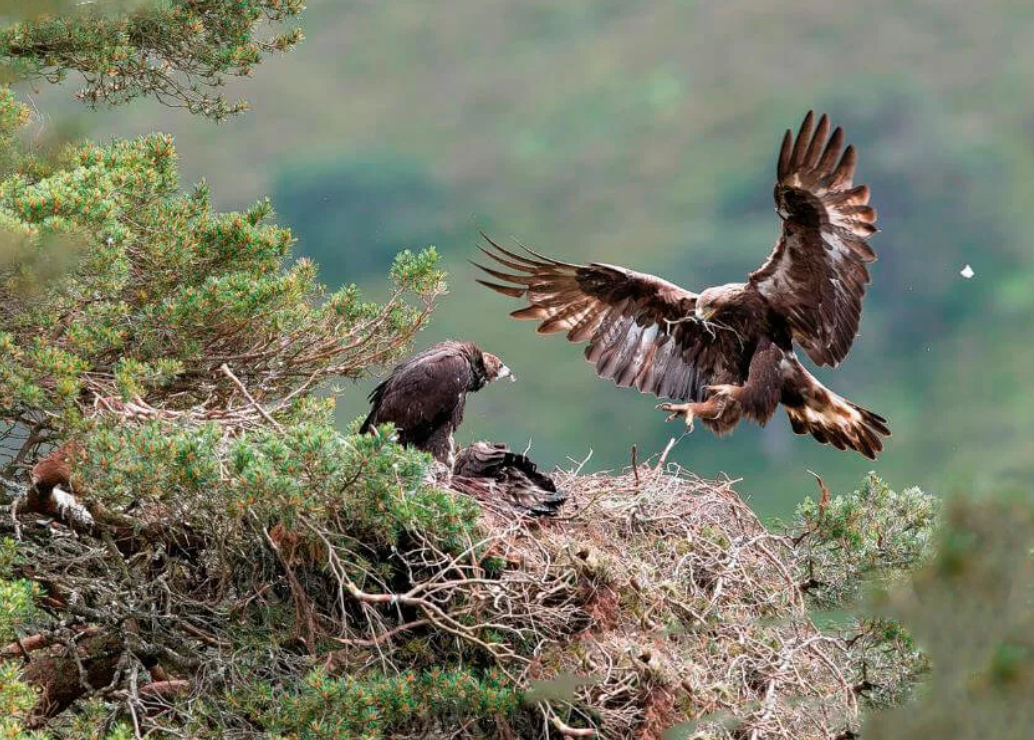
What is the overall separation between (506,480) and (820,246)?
2.25 m

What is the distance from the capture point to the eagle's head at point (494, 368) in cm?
746

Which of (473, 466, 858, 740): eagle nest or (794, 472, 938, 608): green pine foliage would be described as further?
(794, 472, 938, 608): green pine foliage

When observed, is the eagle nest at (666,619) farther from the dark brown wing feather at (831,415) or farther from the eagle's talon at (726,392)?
the dark brown wing feather at (831,415)

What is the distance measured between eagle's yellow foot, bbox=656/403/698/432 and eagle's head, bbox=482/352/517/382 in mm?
937

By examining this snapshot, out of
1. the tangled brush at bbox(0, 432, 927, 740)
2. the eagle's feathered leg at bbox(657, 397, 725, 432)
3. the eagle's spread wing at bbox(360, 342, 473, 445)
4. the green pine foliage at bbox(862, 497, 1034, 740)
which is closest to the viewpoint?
the green pine foliage at bbox(862, 497, 1034, 740)

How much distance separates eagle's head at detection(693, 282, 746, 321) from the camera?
25.4ft

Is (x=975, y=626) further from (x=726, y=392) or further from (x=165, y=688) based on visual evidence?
(x=165, y=688)

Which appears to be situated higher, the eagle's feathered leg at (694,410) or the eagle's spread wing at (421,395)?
the eagle's feathered leg at (694,410)

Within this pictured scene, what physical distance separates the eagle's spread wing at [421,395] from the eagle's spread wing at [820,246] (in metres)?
1.89

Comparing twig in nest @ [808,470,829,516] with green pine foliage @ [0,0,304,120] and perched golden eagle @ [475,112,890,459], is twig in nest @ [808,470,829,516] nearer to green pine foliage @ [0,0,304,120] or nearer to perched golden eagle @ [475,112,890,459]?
perched golden eagle @ [475,112,890,459]

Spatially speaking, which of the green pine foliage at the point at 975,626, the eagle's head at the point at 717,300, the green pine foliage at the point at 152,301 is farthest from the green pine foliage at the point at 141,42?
the green pine foliage at the point at 975,626

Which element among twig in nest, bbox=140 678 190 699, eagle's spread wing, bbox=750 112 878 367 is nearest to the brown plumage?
twig in nest, bbox=140 678 190 699

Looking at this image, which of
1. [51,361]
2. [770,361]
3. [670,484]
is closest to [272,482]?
[51,361]

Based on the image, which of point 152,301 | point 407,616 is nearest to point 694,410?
point 407,616
